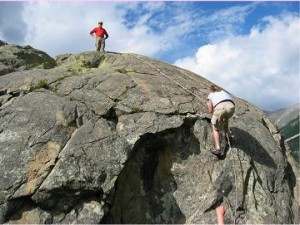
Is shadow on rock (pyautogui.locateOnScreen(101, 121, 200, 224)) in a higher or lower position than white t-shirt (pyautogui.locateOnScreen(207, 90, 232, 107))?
lower

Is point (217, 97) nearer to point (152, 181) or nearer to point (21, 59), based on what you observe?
point (152, 181)

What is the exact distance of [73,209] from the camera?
2000cm

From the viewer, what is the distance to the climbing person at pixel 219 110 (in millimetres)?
22359

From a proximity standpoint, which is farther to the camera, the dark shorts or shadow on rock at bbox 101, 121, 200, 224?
the dark shorts

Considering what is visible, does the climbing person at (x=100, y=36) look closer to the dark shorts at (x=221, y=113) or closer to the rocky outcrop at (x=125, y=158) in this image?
the rocky outcrop at (x=125, y=158)

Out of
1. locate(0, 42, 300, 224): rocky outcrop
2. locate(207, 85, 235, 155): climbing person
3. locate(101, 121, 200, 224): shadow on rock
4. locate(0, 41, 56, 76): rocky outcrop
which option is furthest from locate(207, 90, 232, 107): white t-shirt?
locate(0, 41, 56, 76): rocky outcrop

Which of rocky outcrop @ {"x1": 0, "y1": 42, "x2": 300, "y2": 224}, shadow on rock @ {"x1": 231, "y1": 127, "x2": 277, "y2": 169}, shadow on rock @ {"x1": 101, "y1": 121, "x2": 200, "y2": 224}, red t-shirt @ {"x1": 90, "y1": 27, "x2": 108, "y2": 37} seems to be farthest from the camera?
red t-shirt @ {"x1": 90, "y1": 27, "x2": 108, "y2": 37}

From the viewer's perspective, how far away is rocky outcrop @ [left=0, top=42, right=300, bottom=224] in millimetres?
19984

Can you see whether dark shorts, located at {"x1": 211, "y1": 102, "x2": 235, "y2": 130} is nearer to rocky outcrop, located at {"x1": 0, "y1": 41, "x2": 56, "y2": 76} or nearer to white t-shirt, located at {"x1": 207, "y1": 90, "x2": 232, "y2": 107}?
white t-shirt, located at {"x1": 207, "y1": 90, "x2": 232, "y2": 107}

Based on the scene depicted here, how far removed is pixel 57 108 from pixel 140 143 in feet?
15.5

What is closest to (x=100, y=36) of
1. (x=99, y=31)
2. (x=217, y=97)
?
(x=99, y=31)

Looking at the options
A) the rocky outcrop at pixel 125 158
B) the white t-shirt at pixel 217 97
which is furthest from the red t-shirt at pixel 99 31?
the white t-shirt at pixel 217 97

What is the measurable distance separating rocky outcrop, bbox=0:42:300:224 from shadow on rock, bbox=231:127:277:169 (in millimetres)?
73

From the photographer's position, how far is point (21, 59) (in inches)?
1297
